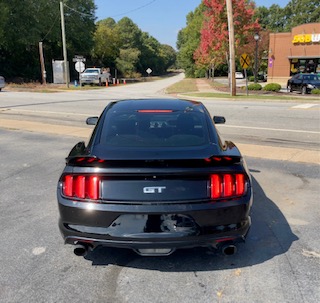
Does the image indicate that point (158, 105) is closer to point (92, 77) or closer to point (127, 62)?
point (92, 77)

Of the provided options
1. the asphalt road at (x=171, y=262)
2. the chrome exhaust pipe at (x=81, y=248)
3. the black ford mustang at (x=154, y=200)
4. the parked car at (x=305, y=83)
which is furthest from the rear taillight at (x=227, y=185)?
the parked car at (x=305, y=83)

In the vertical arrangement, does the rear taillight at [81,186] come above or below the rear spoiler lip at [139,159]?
below

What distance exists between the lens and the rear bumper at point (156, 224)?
2930mm

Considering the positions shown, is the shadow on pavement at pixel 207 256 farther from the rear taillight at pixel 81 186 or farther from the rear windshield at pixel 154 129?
the rear windshield at pixel 154 129

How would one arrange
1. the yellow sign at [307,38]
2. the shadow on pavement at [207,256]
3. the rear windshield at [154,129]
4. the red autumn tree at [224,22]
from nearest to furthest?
the shadow on pavement at [207,256], the rear windshield at [154,129], the red autumn tree at [224,22], the yellow sign at [307,38]

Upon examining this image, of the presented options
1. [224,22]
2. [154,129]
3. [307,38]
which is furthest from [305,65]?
[154,129]

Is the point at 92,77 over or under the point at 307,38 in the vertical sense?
under

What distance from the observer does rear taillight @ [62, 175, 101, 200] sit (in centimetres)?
300

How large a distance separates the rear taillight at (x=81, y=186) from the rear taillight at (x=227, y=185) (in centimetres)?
93

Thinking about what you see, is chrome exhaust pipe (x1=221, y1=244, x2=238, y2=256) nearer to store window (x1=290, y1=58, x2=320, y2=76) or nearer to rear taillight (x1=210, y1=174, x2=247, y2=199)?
rear taillight (x1=210, y1=174, x2=247, y2=199)

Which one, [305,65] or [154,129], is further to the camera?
[305,65]

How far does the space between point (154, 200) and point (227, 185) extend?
0.62 meters

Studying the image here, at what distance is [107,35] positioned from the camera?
A: 7450 cm

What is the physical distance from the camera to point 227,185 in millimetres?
3039
